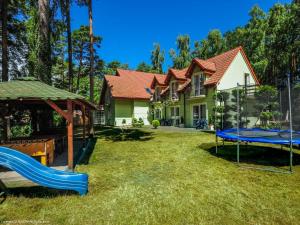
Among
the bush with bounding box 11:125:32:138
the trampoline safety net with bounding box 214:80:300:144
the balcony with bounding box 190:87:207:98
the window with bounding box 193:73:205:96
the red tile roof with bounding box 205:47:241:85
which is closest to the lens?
the trampoline safety net with bounding box 214:80:300:144

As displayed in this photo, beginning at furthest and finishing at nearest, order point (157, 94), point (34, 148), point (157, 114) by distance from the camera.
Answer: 1. point (157, 114)
2. point (157, 94)
3. point (34, 148)

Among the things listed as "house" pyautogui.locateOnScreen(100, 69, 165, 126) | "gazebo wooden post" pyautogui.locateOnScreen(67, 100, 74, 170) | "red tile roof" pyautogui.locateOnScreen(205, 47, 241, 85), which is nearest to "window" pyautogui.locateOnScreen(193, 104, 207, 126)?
"red tile roof" pyautogui.locateOnScreen(205, 47, 241, 85)

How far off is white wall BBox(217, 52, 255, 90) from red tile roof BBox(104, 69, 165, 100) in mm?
11416

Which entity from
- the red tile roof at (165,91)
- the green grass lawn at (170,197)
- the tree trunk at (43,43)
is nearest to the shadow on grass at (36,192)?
the green grass lawn at (170,197)

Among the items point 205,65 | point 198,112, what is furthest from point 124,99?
point 205,65

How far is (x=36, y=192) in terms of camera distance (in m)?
4.89

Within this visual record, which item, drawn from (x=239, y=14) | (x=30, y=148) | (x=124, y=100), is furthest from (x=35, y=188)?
(x=239, y=14)

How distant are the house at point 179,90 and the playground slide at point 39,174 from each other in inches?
632

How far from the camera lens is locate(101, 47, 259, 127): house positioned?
19.7 metres

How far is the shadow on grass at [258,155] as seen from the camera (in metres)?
7.40

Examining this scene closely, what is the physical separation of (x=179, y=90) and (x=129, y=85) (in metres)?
8.66

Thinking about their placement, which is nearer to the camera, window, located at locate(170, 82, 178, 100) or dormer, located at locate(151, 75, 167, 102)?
window, located at locate(170, 82, 178, 100)

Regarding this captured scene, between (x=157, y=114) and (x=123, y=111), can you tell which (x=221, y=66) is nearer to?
(x=157, y=114)

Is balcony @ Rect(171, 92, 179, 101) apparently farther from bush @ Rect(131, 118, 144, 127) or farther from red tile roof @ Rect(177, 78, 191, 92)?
bush @ Rect(131, 118, 144, 127)
